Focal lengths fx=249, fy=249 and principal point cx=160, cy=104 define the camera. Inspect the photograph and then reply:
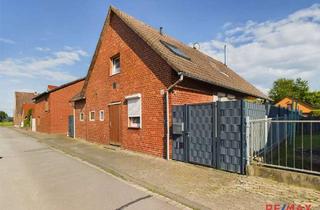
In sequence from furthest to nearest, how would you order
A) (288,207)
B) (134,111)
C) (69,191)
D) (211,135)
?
(134,111)
(211,135)
(69,191)
(288,207)

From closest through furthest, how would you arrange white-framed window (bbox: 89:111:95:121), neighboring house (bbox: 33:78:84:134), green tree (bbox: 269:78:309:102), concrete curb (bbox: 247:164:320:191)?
concrete curb (bbox: 247:164:320:191) → white-framed window (bbox: 89:111:95:121) → neighboring house (bbox: 33:78:84:134) → green tree (bbox: 269:78:309:102)

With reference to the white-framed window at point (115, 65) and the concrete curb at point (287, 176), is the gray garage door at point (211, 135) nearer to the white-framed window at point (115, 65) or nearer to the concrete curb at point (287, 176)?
the concrete curb at point (287, 176)

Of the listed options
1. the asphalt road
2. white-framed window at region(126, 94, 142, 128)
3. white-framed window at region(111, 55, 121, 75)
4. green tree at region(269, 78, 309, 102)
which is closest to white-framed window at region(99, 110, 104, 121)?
white-framed window at region(111, 55, 121, 75)

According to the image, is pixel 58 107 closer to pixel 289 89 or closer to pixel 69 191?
pixel 69 191

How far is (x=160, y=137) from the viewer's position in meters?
10.1

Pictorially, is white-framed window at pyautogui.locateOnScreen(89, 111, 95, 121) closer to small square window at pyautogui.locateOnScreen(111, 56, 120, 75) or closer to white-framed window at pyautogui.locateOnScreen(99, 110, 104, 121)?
white-framed window at pyautogui.locateOnScreen(99, 110, 104, 121)

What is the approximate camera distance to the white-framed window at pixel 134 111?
11383 millimetres

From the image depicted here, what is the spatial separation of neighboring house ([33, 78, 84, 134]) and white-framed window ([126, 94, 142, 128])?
1643cm

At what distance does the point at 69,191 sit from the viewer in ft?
19.6

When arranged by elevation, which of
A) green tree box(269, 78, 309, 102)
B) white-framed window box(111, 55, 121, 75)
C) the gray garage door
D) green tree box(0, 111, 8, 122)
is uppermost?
green tree box(269, 78, 309, 102)

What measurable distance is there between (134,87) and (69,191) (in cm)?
652

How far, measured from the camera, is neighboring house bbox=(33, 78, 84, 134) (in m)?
26.5

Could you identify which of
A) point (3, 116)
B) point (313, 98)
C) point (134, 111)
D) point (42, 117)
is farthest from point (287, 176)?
point (3, 116)

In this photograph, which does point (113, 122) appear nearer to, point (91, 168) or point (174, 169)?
point (91, 168)
